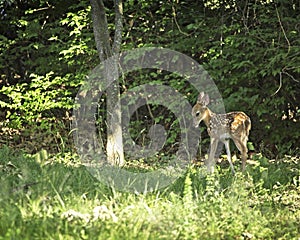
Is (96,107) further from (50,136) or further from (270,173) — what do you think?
(270,173)

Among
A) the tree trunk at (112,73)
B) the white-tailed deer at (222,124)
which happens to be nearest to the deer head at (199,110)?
the white-tailed deer at (222,124)

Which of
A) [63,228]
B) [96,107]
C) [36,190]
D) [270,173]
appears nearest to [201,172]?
[270,173]

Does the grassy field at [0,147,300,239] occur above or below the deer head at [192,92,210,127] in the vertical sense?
below

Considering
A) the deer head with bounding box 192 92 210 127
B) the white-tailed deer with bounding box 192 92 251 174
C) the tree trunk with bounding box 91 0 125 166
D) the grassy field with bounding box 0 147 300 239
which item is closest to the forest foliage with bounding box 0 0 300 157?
the tree trunk with bounding box 91 0 125 166

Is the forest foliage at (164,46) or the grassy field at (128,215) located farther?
the forest foliage at (164,46)

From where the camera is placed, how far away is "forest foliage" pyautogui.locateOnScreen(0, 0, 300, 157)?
790cm

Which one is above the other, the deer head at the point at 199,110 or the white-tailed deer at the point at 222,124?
the deer head at the point at 199,110

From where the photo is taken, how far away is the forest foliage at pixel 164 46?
790 cm

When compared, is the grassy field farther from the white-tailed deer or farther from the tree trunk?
the tree trunk

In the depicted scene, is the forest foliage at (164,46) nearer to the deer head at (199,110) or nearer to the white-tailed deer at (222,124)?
the white-tailed deer at (222,124)

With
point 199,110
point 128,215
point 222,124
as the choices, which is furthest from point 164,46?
point 128,215

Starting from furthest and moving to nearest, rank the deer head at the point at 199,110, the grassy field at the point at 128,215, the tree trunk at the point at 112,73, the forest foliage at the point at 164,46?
1. the forest foliage at the point at 164,46
2. the tree trunk at the point at 112,73
3. the deer head at the point at 199,110
4. the grassy field at the point at 128,215

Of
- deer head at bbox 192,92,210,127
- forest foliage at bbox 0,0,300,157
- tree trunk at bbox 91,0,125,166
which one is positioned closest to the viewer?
deer head at bbox 192,92,210,127

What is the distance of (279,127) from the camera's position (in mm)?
8195
